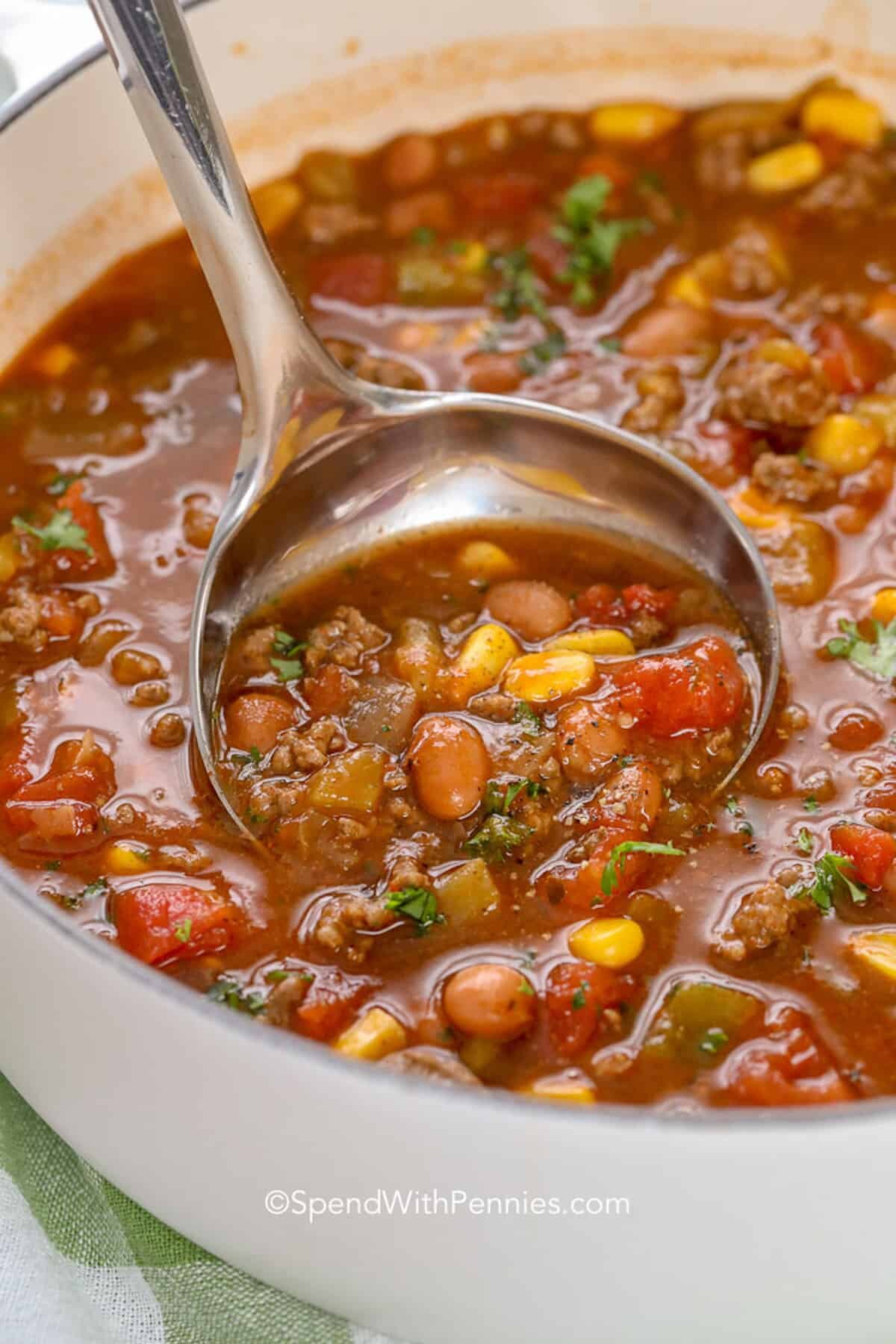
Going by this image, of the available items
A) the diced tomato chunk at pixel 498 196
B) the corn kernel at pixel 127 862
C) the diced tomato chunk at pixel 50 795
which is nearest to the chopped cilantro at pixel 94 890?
the corn kernel at pixel 127 862

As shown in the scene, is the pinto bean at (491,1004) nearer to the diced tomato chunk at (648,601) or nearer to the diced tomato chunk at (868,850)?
the diced tomato chunk at (868,850)

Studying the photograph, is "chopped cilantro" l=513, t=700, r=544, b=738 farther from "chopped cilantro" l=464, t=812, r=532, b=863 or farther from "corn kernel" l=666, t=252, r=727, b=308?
"corn kernel" l=666, t=252, r=727, b=308

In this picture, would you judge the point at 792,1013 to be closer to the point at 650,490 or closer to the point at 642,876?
the point at 642,876

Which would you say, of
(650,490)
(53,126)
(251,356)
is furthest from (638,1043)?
(53,126)

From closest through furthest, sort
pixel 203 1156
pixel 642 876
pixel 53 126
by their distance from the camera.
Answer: pixel 203 1156 < pixel 642 876 < pixel 53 126

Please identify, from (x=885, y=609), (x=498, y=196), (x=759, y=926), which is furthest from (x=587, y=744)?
(x=498, y=196)
